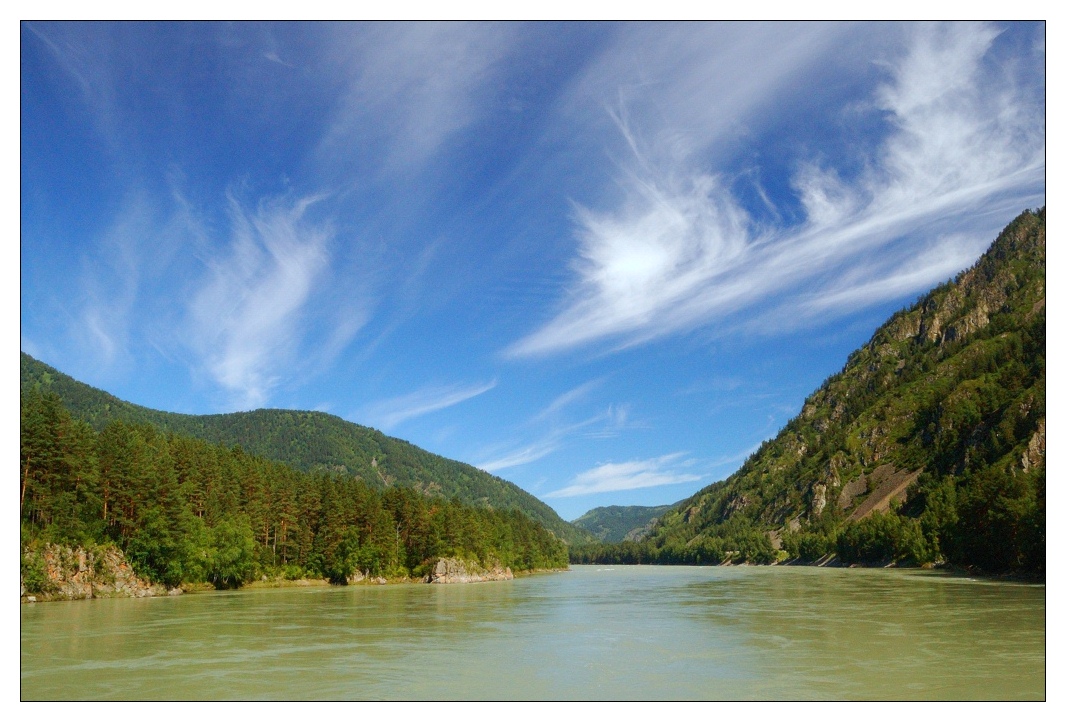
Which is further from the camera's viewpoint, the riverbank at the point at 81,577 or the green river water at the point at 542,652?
the riverbank at the point at 81,577

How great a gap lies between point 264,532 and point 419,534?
26.8 m

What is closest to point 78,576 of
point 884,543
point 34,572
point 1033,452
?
point 34,572

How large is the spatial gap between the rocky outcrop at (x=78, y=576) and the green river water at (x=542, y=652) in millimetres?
3332

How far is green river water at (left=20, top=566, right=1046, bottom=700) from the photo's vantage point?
22.3 metres

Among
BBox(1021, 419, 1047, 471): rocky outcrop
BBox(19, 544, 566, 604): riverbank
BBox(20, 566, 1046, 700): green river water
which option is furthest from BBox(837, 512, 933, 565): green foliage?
→ BBox(19, 544, 566, 604): riverbank

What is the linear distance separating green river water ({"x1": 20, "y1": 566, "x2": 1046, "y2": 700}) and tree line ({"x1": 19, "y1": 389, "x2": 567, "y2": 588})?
11788 millimetres

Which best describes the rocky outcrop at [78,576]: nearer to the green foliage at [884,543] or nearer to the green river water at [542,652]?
the green river water at [542,652]

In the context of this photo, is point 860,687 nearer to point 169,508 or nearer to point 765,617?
point 765,617

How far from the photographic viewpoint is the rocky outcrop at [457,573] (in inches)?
4370

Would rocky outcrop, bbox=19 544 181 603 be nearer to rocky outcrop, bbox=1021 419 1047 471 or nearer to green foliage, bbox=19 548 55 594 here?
green foliage, bbox=19 548 55 594

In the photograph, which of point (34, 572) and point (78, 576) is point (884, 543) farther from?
point (34, 572)

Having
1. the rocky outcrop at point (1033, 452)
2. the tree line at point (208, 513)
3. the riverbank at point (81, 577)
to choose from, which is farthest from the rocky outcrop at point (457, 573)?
the rocky outcrop at point (1033, 452)
